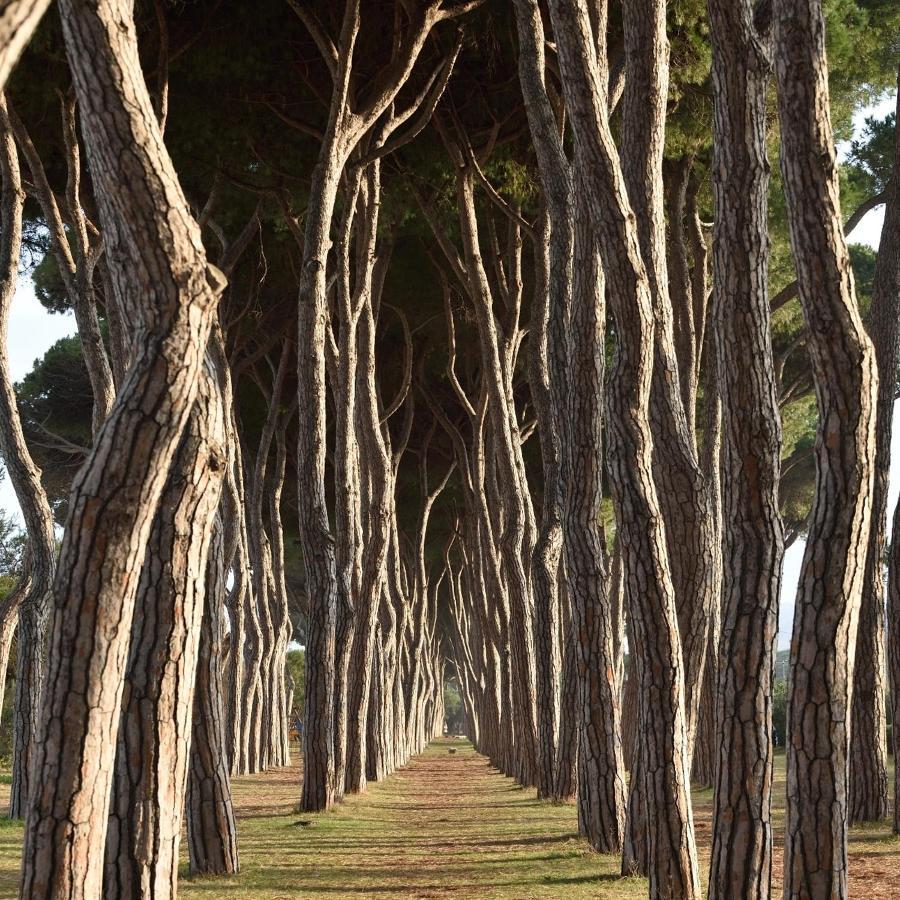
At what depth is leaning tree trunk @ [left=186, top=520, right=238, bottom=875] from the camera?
22.8 ft

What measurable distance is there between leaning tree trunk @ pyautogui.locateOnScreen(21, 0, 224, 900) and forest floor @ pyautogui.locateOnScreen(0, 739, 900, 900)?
11.4 ft

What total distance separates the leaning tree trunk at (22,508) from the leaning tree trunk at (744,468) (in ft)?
21.7

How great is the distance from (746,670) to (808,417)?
16676 mm

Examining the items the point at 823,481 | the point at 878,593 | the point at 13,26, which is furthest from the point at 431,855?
the point at 13,26

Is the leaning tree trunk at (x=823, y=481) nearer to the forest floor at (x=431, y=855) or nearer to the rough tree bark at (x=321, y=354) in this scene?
the forest floor at (x=431, y=855)

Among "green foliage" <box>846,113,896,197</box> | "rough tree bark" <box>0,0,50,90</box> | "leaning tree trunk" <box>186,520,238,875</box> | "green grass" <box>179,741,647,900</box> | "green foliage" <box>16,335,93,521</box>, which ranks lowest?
"green grass" <box>179,741,647,900</box>

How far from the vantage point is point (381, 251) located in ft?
53.4

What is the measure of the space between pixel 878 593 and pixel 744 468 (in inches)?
196

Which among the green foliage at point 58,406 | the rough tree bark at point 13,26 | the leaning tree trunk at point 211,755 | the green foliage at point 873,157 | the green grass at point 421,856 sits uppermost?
the green foliage at point 873,157

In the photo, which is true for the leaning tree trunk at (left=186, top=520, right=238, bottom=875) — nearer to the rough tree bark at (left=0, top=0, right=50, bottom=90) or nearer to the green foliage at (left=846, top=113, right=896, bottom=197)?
the rough tree bark at (left=0, top=0, right=50, bottom=90)

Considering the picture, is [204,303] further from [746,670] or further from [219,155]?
[219,155]

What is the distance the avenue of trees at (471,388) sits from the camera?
3.68m

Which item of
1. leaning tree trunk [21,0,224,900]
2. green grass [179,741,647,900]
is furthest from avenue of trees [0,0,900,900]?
green grass [179,741,647,900]

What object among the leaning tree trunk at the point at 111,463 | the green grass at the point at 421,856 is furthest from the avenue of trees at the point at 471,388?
the green grass at the point at 421,856
